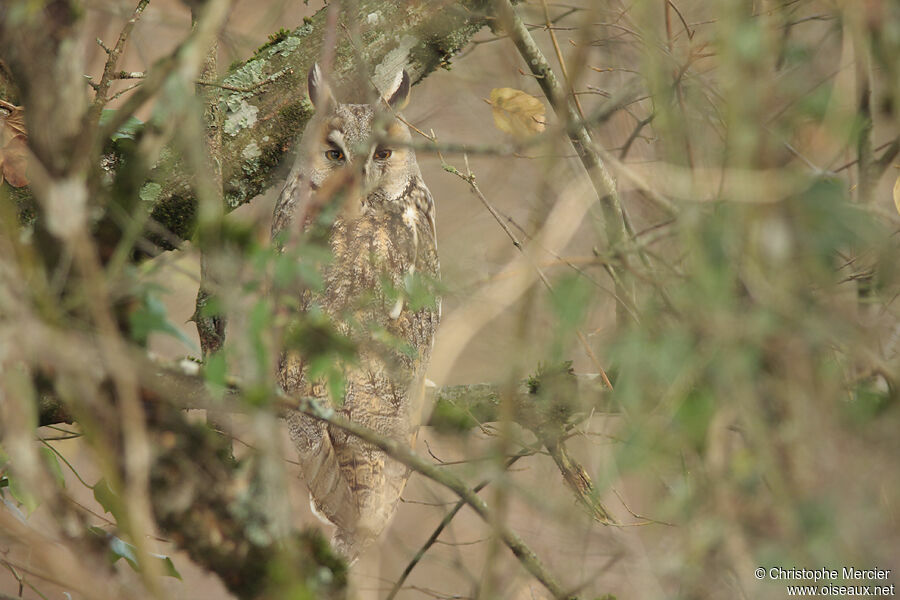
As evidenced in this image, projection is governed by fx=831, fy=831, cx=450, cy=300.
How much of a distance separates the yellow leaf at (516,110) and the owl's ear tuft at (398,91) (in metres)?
0.40

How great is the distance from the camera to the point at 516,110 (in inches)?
83.4

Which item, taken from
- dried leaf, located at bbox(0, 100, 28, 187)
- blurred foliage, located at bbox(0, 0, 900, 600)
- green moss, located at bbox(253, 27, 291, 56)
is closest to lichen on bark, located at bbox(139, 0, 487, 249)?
green moss, located at bbox(253, 27, 291, 56)

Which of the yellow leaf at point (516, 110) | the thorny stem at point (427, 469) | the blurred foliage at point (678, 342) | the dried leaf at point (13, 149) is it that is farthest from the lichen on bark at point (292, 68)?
the thorny stem at point (427, 469)

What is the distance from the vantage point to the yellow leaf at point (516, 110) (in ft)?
6.85

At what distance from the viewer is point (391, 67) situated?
2.38 metres

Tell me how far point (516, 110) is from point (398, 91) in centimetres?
47

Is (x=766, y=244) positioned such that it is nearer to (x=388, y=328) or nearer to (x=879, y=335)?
(x=879, y=335)

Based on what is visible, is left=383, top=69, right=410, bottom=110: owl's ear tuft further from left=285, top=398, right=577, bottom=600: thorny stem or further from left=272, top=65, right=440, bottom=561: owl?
left=285, top=398, right=577, bottom=600: thorny stem

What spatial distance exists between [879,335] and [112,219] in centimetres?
112

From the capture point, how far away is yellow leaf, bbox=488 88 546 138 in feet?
6.85

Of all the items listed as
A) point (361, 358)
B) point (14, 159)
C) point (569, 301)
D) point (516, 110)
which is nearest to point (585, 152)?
point (516, 110)

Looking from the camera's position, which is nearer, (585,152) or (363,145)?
(585,152)

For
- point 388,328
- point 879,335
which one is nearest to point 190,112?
point 879,335

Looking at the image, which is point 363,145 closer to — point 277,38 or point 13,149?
point 277,38
